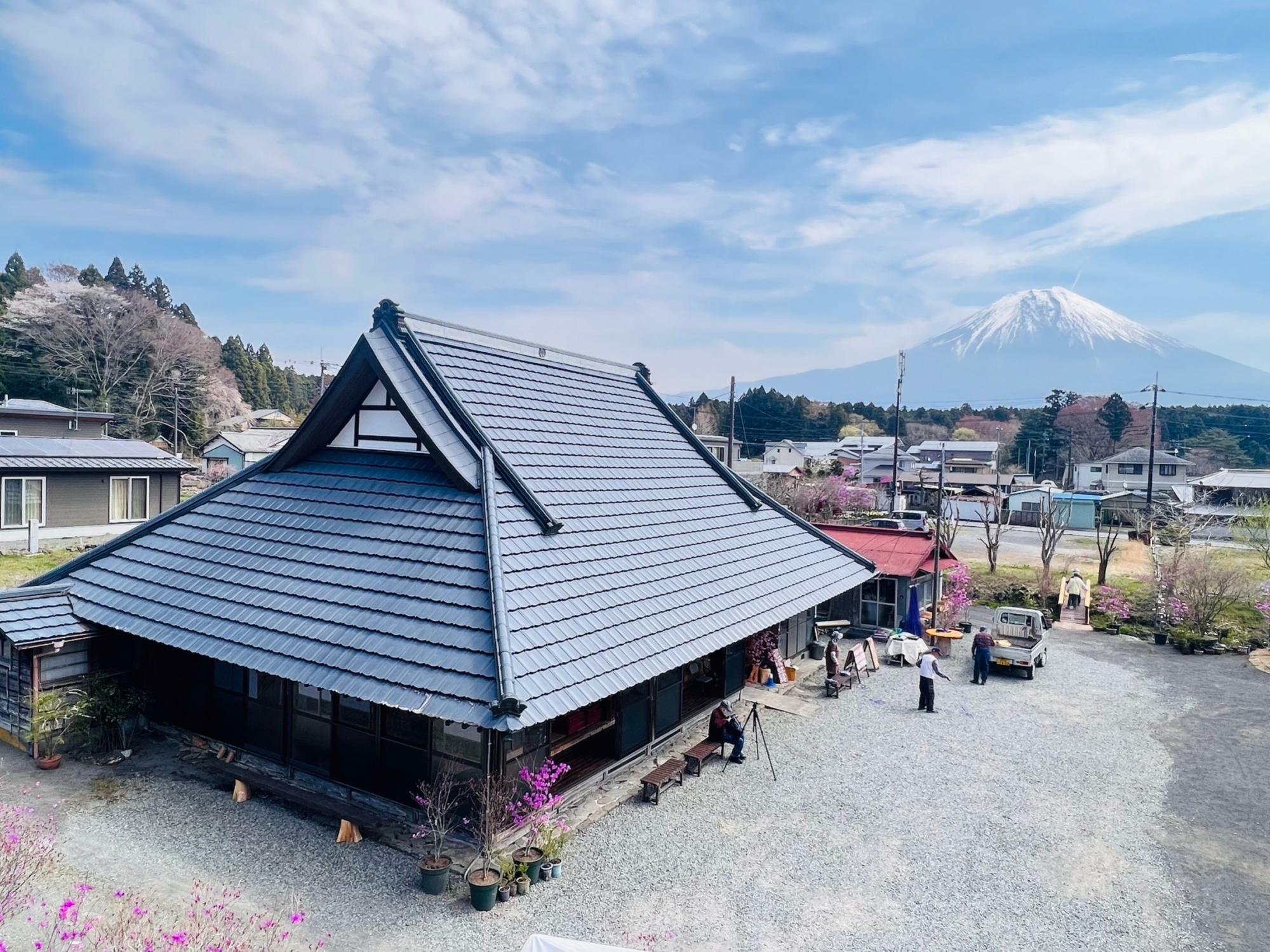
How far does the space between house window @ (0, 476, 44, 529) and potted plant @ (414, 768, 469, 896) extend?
24.5 metres

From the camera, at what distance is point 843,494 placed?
3866 centimetres

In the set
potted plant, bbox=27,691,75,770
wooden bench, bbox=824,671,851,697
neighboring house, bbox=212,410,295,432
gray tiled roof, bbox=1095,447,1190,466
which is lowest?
wooden bench, bbox=824,671,851,697

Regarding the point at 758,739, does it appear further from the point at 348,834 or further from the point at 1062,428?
the point at 1062,428

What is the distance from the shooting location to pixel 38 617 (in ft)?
33.5

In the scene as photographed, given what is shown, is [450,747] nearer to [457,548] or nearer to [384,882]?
[384,882]

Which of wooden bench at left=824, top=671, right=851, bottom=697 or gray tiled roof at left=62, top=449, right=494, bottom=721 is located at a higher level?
gray tiled roof at left=62, top=449, right=494, bottom=721

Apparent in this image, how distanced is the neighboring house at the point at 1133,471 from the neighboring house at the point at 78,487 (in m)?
64.1

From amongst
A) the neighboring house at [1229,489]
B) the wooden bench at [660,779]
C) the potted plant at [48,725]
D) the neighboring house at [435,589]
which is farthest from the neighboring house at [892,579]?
the neighboring house at [1229,489]

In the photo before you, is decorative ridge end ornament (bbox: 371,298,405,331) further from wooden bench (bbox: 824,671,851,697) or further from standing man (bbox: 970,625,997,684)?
standing man (bbox: 970,625,997,684)

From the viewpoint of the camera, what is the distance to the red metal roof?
19648 millimetres

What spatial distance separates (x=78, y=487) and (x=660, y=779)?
26.5 metres

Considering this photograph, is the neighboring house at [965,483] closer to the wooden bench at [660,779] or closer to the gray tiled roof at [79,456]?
the wooden bench at [660,779]

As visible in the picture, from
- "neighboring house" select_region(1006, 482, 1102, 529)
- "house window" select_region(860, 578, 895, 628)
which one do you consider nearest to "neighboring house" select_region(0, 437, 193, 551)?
"house window" select_region(860, 578, 895, 628)

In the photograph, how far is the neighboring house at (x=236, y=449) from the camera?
158 ft
